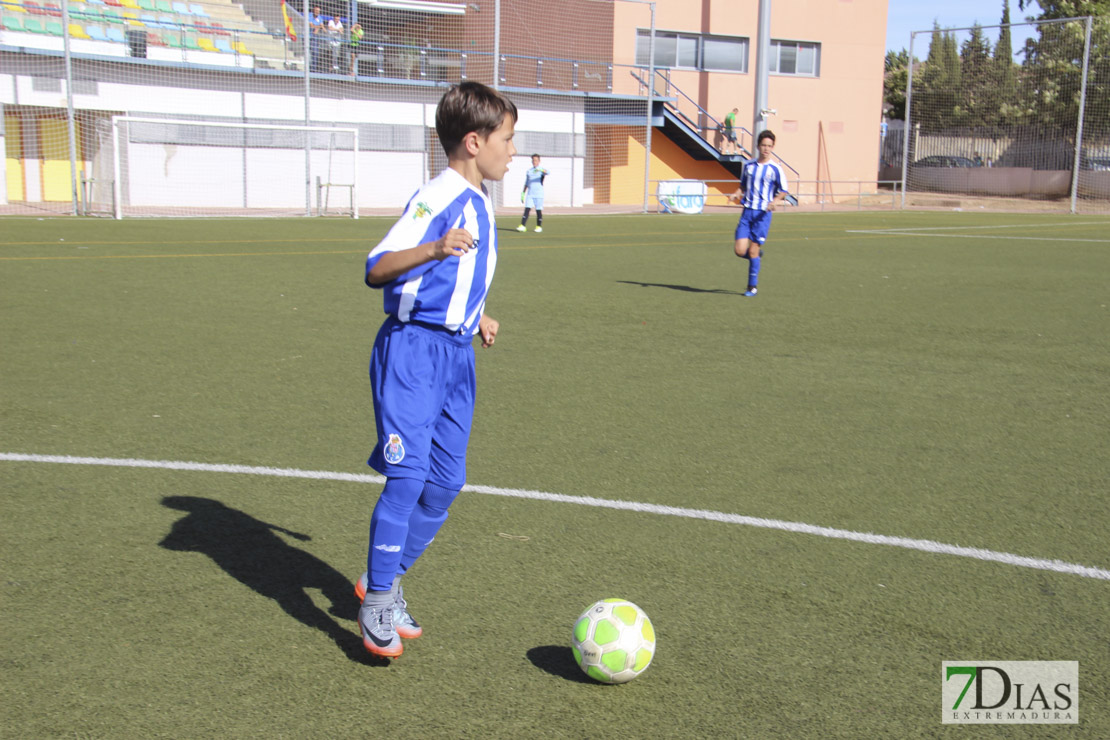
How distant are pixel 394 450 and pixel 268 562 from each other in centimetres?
111

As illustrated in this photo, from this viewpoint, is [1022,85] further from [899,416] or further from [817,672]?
[817,672]

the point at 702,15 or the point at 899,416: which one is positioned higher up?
the point at 702,15

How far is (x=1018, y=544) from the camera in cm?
401

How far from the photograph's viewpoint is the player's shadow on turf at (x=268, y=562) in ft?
11.0

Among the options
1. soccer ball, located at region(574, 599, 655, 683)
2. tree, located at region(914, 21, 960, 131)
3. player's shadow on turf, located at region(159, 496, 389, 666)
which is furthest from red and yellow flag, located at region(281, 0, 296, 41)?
soccer ball, located at region(574, 599, 655, 683)

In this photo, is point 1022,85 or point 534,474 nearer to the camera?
point 534,474

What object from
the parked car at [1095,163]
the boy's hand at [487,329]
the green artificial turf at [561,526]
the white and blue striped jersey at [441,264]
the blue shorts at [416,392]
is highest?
the parked car at [1095,163]

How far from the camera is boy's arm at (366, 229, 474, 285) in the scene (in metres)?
2.82

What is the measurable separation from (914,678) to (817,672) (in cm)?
28

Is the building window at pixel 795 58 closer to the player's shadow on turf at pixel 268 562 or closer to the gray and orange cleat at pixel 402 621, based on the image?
the player's shadow on turf at pixel 268 562

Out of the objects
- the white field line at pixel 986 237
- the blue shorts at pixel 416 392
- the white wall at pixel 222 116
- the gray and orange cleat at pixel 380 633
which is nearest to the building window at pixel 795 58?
the white wall at pixel 222 116

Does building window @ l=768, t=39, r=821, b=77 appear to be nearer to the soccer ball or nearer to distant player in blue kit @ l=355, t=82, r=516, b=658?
distant player in blue kit @ l=355, t=82, r=516, b=658

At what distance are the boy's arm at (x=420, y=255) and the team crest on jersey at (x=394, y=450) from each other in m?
0.45

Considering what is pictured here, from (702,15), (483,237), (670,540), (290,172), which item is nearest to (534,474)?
(670,540)
